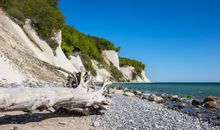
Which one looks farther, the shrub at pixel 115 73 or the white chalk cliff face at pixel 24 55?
the shrub at pixel 115 73

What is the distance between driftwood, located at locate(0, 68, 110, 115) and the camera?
6523mm

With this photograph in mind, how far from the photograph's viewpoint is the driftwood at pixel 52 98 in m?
6.52

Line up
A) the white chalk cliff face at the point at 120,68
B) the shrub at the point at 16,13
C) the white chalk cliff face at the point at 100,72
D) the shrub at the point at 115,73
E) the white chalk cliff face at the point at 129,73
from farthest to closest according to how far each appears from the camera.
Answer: the white chalk cliff face at the point at 129,73, the white chalk cliff face at the point at 120,68, the shrub at the point at 115,73, the white chalk cliff face at the point at 100,72, the shrub at the point at 16,13

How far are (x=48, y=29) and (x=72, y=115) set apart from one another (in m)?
29.4

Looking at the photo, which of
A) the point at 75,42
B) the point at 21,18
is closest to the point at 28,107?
the point at 21,18

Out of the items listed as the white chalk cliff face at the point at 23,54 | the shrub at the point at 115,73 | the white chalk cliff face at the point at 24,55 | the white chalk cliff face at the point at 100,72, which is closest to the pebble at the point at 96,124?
the white chalk cliff face at the point at 24,55

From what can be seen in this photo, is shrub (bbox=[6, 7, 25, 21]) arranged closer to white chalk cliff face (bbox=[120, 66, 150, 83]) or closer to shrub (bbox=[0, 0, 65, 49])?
shrub (bbox=[0, 0, 65, 49])

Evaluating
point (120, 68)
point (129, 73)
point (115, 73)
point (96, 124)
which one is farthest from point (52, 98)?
point (129, 73)

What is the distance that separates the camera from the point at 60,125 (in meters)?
8.09

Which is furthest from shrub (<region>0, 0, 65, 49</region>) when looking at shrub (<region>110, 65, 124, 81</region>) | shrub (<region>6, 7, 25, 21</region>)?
shrub (<region>110, 65, 124, 81</region>)

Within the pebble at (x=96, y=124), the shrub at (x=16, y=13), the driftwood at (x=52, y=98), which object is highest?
the shrub at (x=16, y=13)

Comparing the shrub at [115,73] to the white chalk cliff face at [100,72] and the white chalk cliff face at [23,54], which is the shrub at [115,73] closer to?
the white chalk cliff face at [100,72]

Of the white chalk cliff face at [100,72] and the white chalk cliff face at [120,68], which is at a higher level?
the white chalk cliff face at [120,68]

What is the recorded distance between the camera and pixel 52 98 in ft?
25.6
